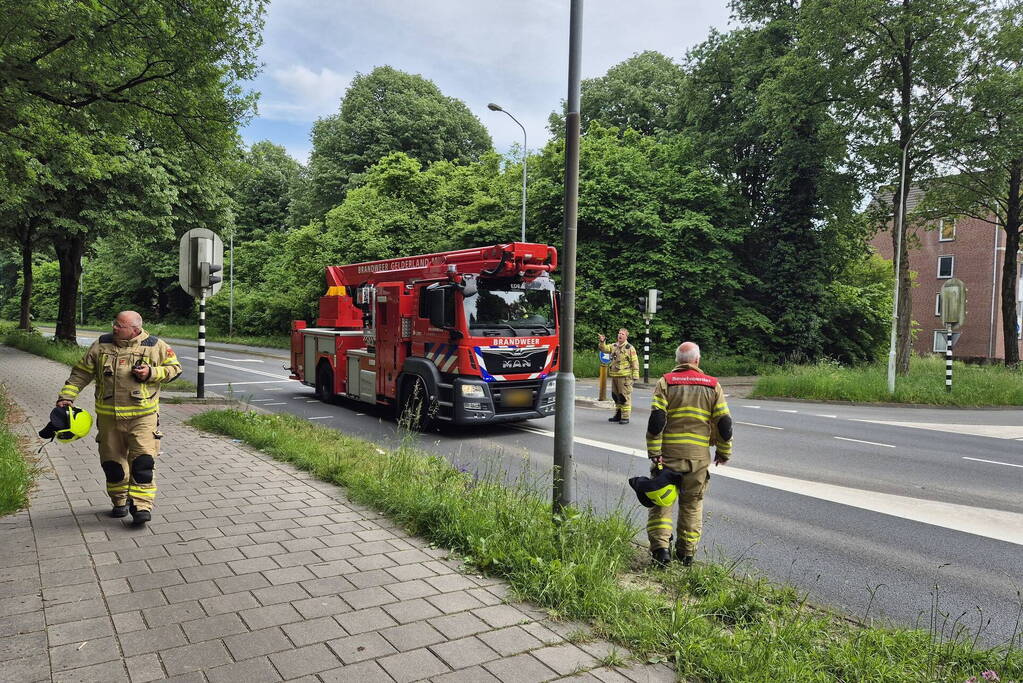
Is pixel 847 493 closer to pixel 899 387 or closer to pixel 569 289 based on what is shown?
pixel 569 289

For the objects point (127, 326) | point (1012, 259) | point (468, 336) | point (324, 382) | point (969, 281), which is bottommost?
point (324, 382)

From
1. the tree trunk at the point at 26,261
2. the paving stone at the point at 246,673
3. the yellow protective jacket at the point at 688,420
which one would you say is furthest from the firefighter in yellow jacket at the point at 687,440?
the tree trunk at the point at 26,261

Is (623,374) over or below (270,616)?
over

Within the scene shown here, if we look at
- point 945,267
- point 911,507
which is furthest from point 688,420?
point 945,267

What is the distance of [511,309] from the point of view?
422 inches

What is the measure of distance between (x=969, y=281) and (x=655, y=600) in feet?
149

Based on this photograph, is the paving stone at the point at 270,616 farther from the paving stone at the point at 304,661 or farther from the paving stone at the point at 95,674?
the paving stone at the point at 95,674

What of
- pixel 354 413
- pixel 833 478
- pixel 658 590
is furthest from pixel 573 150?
pixel 354 413

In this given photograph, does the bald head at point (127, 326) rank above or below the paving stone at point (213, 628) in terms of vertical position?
above

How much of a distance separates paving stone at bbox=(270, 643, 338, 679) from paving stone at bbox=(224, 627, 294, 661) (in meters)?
0.08

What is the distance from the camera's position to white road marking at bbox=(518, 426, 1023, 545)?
6.24 m

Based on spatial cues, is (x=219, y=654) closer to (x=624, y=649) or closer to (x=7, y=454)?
(x=624, y=649)

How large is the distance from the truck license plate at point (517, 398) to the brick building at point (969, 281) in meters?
34.3

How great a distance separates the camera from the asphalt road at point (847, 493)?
15.7ft
